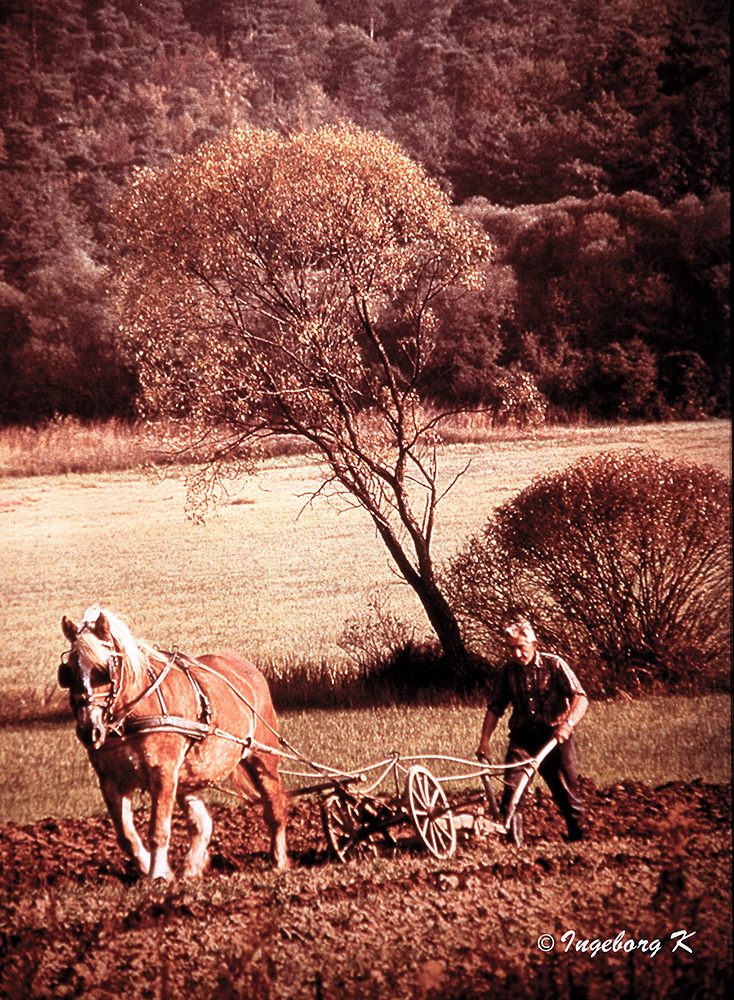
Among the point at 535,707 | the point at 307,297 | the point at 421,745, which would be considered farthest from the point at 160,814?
the point at 307,297

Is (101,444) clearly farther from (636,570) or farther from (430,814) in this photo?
(636,570)

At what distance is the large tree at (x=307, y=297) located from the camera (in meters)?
7.96

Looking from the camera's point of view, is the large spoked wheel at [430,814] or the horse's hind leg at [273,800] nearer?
the large spoked wheel at [430,814]

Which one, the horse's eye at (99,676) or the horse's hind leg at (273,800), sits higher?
the horse's eye at (99,676)

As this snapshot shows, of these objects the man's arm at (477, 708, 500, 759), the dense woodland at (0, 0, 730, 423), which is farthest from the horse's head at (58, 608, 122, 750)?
the dense woodland at (0, 0, 730, 423)

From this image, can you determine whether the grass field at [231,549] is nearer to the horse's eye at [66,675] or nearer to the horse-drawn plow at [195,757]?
the horse-drawn plow at [195,757]

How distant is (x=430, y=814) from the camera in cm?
611

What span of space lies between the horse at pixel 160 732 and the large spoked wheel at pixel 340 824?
0.96 ft

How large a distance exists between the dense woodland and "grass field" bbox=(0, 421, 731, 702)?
1.44 ft

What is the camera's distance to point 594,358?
8.64 m

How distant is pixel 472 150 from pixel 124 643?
5446 millimetres

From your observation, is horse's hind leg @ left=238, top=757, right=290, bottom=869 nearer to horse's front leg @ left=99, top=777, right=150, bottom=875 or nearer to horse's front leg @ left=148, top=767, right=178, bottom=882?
horse's front leg @ left=148, top=767, right=178, bottom=882

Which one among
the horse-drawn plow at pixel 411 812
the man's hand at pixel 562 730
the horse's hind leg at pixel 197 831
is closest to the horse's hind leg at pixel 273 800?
the horse-drawn plow at pixel 411 812

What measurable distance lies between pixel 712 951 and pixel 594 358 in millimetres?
4643
